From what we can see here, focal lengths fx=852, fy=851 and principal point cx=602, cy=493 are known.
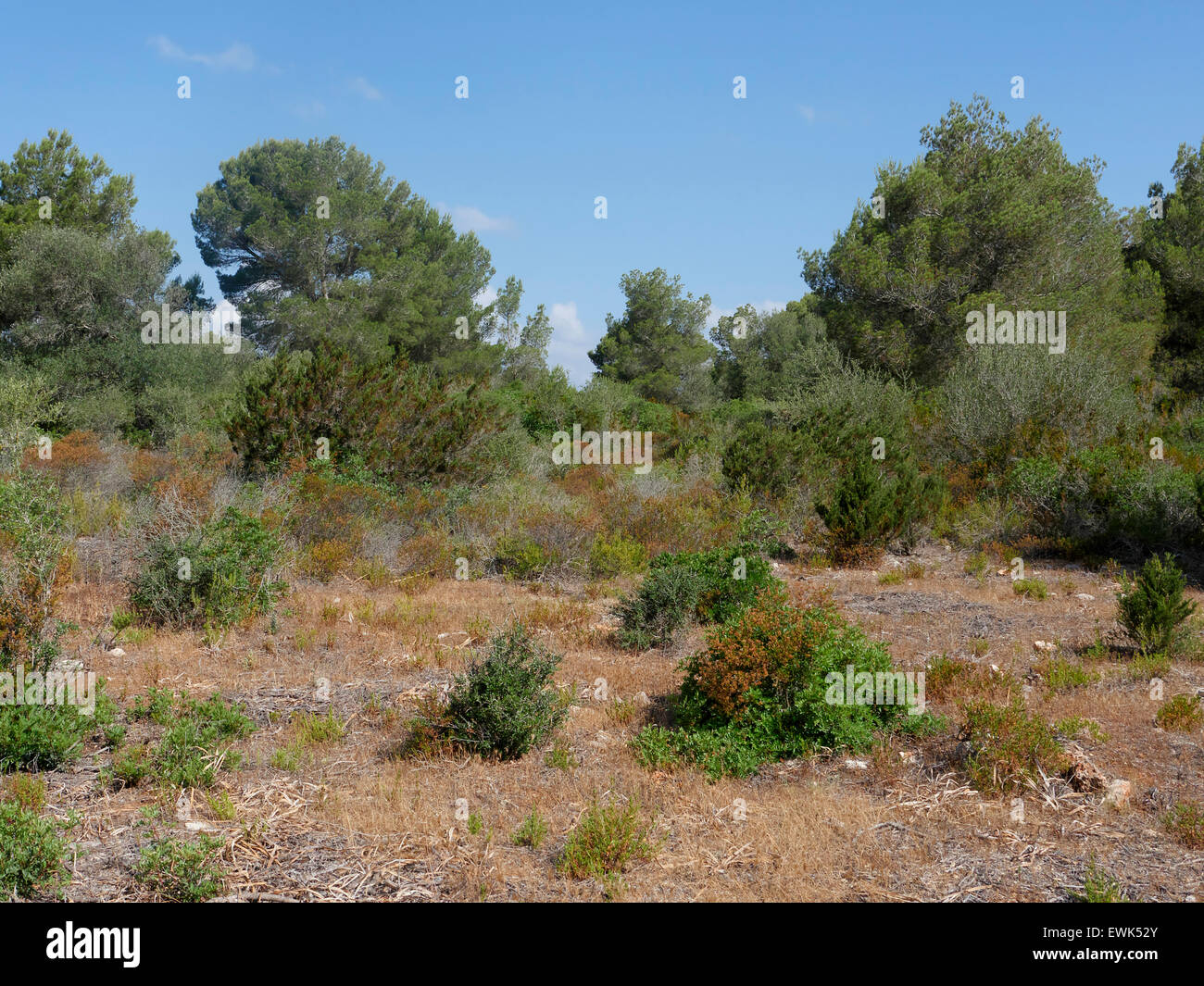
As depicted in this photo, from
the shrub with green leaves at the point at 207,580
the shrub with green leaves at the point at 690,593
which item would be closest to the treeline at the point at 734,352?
the shrub with green leaves at the point at 207,580

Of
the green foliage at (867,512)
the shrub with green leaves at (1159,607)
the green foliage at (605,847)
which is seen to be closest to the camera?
the green foliage at (605,847)

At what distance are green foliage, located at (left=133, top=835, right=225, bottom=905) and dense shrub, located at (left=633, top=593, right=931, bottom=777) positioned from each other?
2.40 metres

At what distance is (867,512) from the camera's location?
11.6 meters

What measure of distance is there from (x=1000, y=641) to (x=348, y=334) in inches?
945

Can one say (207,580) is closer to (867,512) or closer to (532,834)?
(532,834)

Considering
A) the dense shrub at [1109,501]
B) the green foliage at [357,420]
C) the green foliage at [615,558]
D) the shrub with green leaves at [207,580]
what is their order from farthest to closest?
the green foliage at [357,420] < the dense shrub at [1109,501] < the green foliage at [615,558] < the shrub with green leaves at [207,580]

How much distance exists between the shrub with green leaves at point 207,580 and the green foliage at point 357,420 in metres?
4.30

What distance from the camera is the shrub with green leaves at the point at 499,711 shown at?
5.08 m

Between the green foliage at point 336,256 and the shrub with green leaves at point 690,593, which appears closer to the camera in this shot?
the shrub with green leaves at point 690,593

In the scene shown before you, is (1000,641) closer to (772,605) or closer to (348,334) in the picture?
(772,605)

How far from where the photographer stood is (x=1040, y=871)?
12.6 ft

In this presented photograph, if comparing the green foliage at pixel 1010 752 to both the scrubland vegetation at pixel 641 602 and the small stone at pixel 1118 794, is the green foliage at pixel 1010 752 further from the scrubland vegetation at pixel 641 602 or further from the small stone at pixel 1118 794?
the small stone at pixel 1118 794

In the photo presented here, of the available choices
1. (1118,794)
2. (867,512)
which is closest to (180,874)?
(1118,794)
